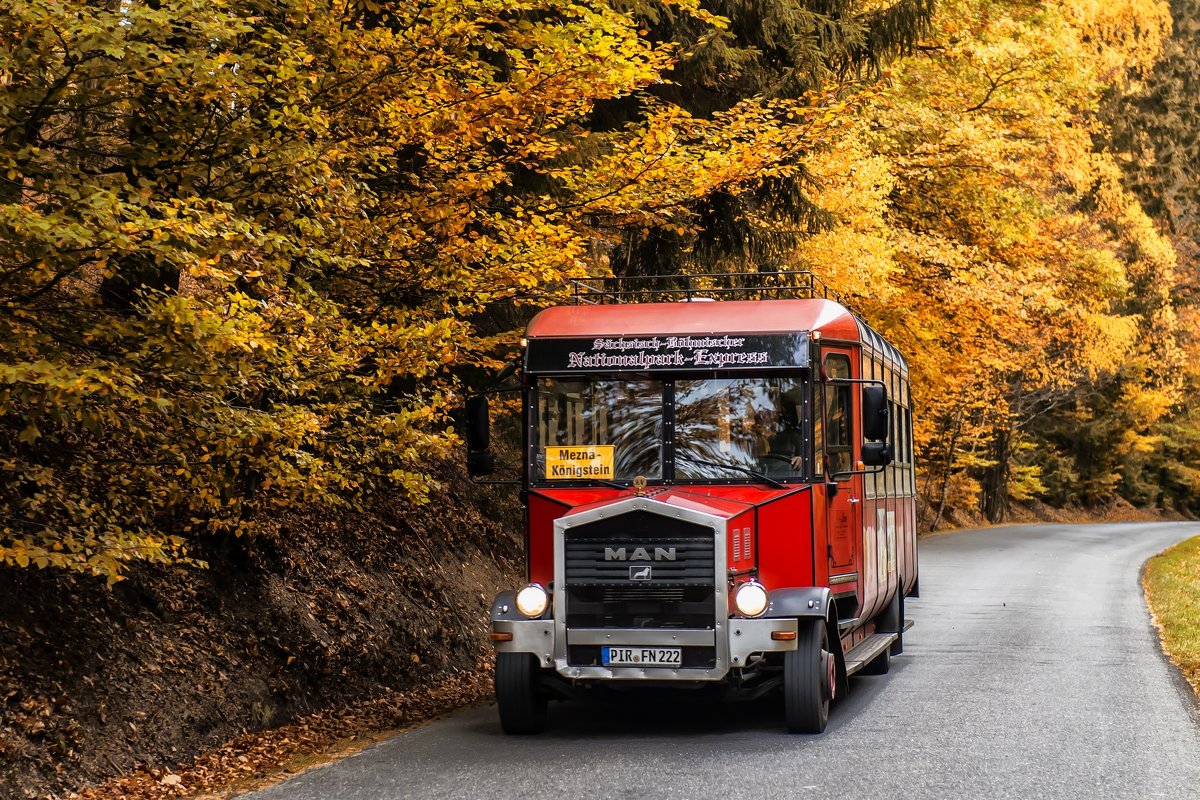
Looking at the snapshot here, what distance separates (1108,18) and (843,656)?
30615 mm

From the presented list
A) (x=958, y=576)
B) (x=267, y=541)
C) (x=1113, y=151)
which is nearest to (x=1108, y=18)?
(x=1113, y=151)

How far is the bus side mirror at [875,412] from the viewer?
10430 mm

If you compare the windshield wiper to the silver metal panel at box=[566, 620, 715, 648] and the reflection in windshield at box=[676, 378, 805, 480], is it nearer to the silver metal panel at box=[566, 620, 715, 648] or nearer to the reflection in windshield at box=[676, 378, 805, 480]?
the reflection in windshield at box=[676, 378, 805, 480]

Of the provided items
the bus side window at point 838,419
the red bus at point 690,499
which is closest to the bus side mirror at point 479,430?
the red bus at point 690,499

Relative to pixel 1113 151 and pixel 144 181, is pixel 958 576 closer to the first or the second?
pixel 144 181

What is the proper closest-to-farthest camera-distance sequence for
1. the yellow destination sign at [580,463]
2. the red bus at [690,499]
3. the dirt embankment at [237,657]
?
the dirt embankment at [237,657]
the red bus at [690,499]
the yellow destination sign at [580,463]

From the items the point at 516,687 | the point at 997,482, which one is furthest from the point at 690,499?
the point at 997,482

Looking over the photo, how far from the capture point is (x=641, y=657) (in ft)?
32.6

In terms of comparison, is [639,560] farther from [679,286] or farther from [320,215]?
[679,286]

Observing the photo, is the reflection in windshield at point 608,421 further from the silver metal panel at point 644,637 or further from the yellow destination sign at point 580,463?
the silver metal panel at point 644,637

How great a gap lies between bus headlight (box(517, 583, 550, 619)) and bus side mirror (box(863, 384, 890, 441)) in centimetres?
271

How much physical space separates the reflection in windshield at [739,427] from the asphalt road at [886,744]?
1971 millimetres

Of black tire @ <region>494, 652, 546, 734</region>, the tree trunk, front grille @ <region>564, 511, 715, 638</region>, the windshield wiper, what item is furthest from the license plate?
the tree trunk

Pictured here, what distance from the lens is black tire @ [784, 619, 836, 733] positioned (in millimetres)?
10055
